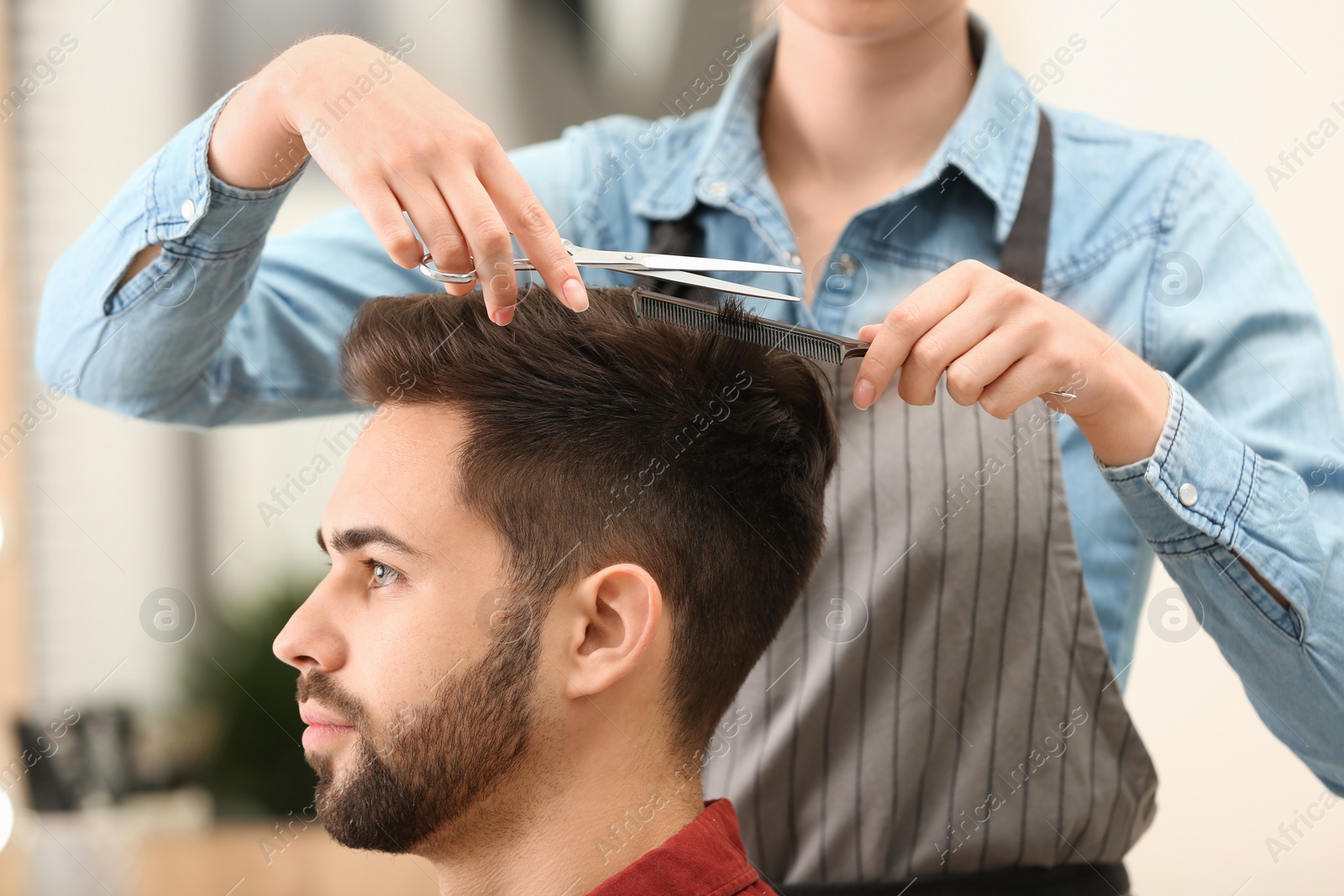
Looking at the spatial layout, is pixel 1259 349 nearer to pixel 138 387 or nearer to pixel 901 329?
pixel 901 329

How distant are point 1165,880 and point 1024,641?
0.99 m

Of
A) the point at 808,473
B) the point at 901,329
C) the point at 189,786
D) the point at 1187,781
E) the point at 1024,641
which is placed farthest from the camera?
the point at 189,786

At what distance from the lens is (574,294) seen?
88cm

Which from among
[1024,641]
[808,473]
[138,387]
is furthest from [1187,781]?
[138,387]

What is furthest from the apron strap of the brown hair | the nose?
the nose

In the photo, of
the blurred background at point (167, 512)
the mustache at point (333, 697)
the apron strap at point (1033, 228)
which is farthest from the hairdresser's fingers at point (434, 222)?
the blurred background at point (167, 512)

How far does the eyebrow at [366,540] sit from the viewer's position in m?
1.10

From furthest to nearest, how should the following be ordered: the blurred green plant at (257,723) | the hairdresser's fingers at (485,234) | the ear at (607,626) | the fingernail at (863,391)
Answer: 1. the blurred green plant at (257,723)
2. the ear at (607,626)
3. the fingernail at (863,391)
4. the hairdresser's fingers at (485,234)

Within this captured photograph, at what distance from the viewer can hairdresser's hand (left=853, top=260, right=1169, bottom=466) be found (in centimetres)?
95

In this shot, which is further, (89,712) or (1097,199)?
(89,712)

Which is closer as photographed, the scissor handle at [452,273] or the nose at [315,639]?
the scissor handle at [452,273]

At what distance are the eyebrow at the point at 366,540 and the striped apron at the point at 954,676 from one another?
50cm

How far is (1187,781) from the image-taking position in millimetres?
2002

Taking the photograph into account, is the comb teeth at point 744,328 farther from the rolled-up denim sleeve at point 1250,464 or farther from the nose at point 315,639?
the nose at point 315,639
